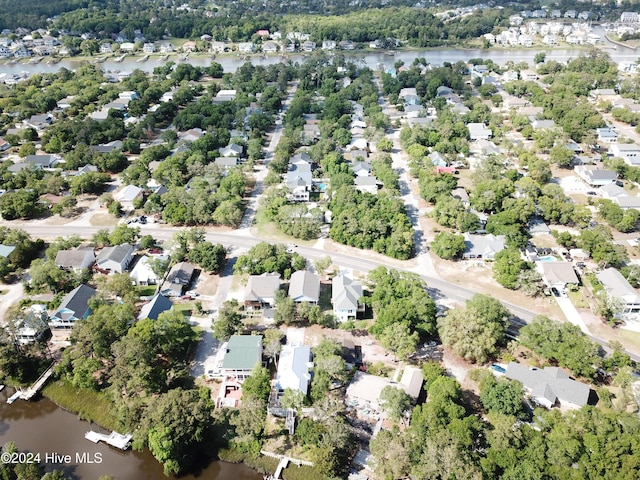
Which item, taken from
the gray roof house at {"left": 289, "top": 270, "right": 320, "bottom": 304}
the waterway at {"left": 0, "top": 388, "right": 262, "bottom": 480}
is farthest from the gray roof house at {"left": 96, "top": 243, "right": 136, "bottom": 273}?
the gray roof house at {"left": 289, "top": 270, "right": 320, "bottom": 304}

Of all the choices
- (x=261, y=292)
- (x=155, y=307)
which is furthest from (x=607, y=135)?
(x=155, y=307)

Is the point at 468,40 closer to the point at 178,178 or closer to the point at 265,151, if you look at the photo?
the point at 265,151

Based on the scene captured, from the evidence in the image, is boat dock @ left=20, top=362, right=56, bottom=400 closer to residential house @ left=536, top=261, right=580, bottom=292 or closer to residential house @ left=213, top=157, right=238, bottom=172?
residential house @ left=213, top=157, right=238, bottom=172

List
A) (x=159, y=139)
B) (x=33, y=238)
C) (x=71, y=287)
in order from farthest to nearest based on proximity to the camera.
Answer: (x=159, y=139), (x=33, y=238), (x=71, y=287)

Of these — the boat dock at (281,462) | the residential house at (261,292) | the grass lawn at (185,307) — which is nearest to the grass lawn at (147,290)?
the grass lawn at (185,307)

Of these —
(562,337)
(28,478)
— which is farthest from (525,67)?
(28,478)

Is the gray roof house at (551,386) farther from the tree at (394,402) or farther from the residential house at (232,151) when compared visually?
the residential house at (232,151)
